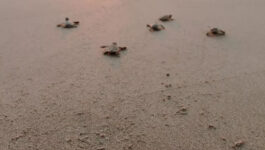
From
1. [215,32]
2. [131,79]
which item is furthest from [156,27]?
[131,79]

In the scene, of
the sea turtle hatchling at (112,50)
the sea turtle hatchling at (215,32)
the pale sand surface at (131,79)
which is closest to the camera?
the pale sand surface at (131,79)

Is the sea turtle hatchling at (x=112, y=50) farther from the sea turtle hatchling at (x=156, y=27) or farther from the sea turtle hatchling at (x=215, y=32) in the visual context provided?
the sea turtle hatchling at (x=215, y=32)

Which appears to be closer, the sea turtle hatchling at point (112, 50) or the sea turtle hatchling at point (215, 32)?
the sea turtle hatchling at point (112, 50)

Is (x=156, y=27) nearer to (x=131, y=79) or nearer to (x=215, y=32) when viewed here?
(x=215, y=32)

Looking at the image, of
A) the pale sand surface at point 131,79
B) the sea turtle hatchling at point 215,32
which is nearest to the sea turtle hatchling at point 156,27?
the pale sand surface at point 131,79

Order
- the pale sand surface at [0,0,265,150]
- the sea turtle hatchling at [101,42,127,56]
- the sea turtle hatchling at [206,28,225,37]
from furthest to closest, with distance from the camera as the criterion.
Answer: the sea turtle hatchling at [206,28,225,37] < the sea turtle hatchling at [101,42,127,56] < the pale sand surface at [0,0,265,150]

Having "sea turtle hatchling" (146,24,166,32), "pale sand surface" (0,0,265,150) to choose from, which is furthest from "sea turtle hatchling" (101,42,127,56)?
"sea turtle hatchling" (146,24,166,32)

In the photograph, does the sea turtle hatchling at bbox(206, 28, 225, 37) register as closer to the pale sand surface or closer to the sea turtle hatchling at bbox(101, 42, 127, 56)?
the pale sand surface

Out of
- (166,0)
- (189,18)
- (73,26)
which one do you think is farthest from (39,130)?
(166,0)
